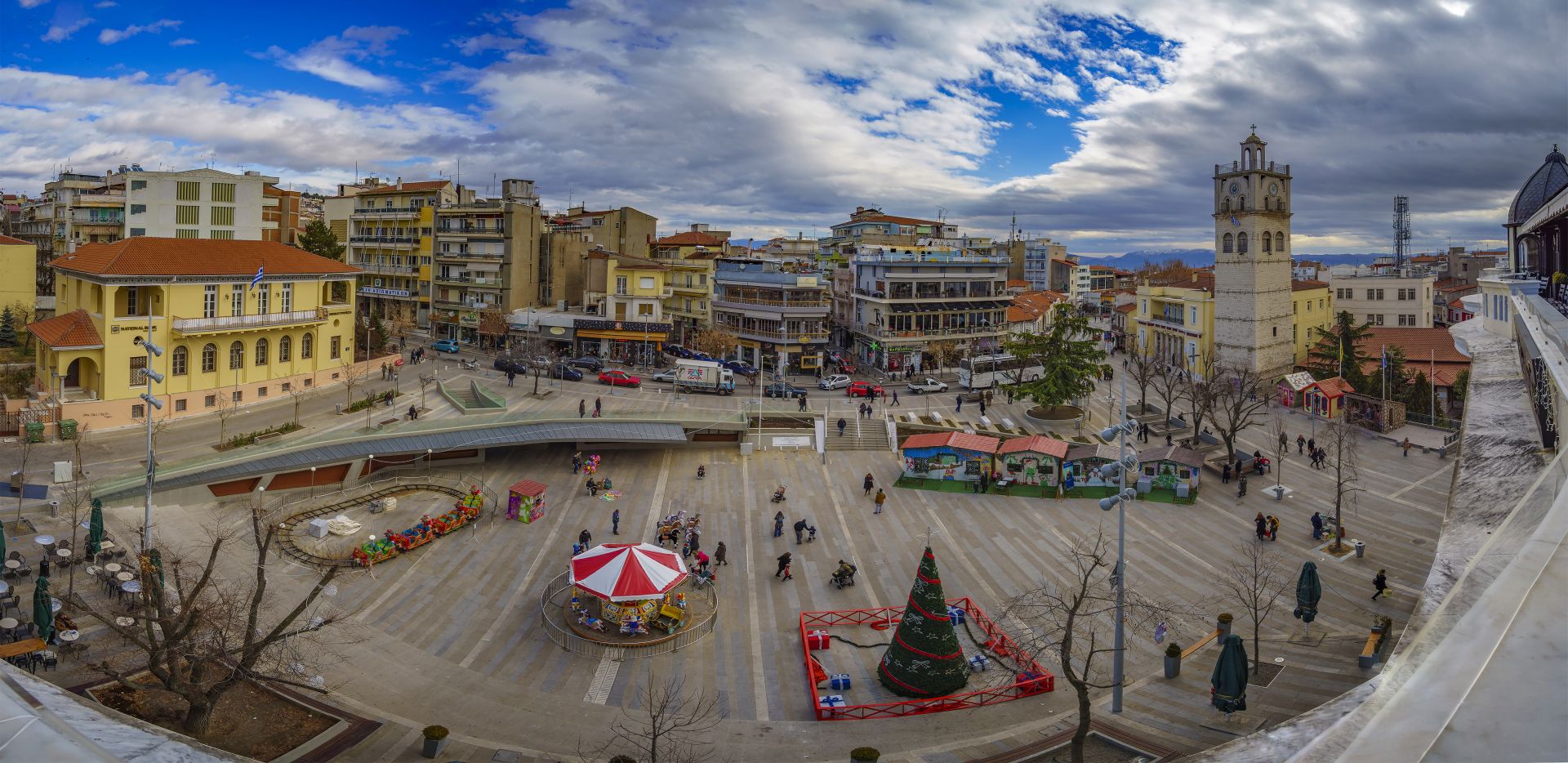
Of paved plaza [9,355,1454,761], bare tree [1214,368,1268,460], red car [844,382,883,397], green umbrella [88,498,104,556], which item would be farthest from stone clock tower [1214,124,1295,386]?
green umbrella [88,498,104,556]

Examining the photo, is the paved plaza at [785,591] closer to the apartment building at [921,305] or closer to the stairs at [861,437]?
the stairs at [861,437]

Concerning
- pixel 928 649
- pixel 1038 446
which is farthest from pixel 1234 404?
pixel 928 649

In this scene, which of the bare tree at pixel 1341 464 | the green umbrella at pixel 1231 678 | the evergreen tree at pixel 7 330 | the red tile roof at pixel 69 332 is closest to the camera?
the green umbrella at pixel 1231 678

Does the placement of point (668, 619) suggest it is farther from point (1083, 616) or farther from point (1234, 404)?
point (1234, 404)

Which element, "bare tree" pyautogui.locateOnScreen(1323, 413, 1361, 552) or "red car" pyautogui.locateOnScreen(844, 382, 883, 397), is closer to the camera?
"bare tree" pyautogui.locateOnScreen(1323, 413, 1361, 552)

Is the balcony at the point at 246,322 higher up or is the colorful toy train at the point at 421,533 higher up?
the balcony at the point at 246,322

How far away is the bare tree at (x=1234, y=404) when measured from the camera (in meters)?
33.2

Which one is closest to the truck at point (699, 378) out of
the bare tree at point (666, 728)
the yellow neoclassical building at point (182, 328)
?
the yellow neoclassical building at point (182, 328)

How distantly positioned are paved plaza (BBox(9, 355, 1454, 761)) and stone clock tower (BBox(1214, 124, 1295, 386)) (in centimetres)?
1693

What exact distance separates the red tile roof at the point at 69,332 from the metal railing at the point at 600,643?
23.8 meters

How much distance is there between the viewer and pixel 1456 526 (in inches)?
413

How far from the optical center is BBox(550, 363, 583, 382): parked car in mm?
48500

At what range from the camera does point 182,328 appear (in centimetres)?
3366

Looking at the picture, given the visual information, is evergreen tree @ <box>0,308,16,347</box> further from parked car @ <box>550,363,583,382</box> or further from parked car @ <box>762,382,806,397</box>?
parked car @ <box>762,382,806,397</box>
